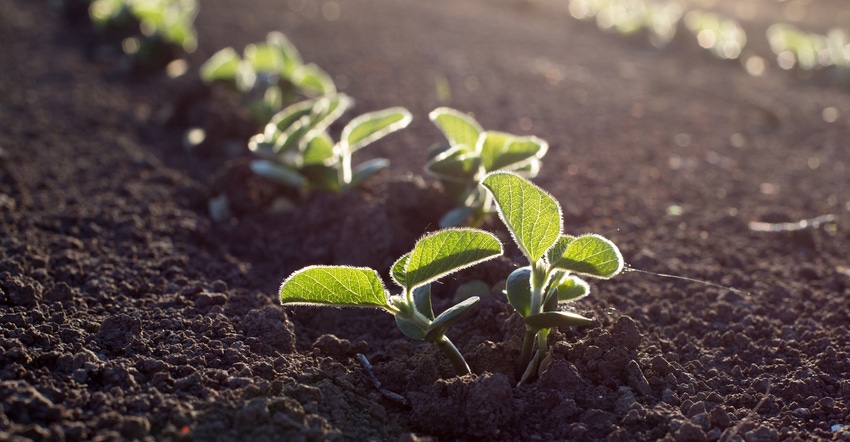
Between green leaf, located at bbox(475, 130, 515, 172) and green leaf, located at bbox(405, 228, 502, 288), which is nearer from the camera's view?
green leaf, located at bbox(405, 228, 502, 288)

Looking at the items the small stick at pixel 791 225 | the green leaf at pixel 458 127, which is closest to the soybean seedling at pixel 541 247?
the green leaf at pixel 458 127

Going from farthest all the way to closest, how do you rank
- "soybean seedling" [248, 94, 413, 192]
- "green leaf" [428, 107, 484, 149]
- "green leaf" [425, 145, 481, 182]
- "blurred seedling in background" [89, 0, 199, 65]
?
"blurred seedling in background" [89, 0, 199, 65] < "soybean seedling" [248, 94, 413, 192] < "green leaf" [428, 107, 484, 149] < "green leaf" [425, 145, 481, 182]

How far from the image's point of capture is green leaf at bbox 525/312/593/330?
1742 millimetres

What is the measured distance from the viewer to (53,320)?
2.08m

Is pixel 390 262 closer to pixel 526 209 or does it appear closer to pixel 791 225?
pixel 526 209

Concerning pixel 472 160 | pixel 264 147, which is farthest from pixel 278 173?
pixel 472 160

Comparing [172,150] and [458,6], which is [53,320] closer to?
[172,150]

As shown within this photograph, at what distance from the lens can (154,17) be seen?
5051 millimetres

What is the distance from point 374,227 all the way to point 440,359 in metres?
0.69

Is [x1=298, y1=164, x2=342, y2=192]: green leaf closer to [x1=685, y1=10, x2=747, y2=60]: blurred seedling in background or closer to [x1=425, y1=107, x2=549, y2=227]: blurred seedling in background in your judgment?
[x1=425, y1=107, x2=549, y2=227]: blurred seedling in background

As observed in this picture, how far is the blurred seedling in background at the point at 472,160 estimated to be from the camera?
7.74 feet

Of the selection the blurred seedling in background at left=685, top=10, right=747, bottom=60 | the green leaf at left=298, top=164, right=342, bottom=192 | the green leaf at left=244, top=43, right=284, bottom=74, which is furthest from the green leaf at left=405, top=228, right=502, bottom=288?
the blurred seedling in background at left=685, top=10, right=747, bottom=60

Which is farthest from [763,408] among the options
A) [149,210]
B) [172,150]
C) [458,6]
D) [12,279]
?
[458,6]

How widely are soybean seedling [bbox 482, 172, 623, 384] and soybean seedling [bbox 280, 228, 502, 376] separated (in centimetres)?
8
